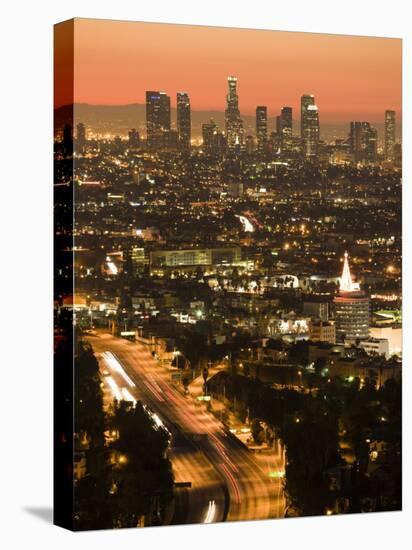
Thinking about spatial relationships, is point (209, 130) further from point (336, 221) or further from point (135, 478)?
point (135, 478)

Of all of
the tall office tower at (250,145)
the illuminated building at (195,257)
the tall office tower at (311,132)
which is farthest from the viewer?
the tall office tower at (311,132)

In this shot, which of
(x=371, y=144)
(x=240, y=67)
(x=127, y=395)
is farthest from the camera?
(x=371, y=144)

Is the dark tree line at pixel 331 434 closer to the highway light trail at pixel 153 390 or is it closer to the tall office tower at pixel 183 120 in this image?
the highway light trail at pixel 153 390

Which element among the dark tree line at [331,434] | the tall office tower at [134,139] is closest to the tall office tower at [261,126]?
the tall office tower at [134,139]

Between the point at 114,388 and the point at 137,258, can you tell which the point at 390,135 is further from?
the point at 114,388

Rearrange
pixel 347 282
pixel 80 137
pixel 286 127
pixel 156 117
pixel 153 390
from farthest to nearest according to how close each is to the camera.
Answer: pixel 347 282 → pixel 286 127 → pixel 156 117 → pixel 153 390 → pixel 80 137

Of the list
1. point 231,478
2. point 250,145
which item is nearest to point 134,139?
point 250,145
